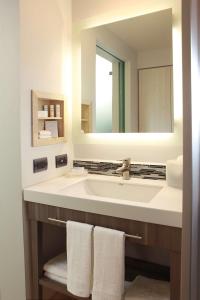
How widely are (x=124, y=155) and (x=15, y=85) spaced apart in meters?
0.82

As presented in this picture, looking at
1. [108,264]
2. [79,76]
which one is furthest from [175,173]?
[79,76]

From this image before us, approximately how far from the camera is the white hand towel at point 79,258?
1294 mm

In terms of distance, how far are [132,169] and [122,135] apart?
0.79ft

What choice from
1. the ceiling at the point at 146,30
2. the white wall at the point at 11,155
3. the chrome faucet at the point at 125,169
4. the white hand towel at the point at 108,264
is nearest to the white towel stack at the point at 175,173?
the chrome faucet at the point at 125,169

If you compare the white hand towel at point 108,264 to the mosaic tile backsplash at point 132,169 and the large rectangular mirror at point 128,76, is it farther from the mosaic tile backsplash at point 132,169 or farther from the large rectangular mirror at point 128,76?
the large rectangular mirror at point 128,76

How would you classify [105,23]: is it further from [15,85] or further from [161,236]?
[161,236]

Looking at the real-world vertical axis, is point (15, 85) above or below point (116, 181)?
above

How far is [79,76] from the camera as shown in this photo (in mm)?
1944

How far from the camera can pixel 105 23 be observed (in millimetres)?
1814

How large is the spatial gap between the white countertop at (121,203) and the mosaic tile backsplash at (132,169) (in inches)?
2.9

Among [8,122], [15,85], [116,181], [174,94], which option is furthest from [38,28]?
[116,181]

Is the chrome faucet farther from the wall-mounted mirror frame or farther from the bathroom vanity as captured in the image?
the wall-mounted mirror frame

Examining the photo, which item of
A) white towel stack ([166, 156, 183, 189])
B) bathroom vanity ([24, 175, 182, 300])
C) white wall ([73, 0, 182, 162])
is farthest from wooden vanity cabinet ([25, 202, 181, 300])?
white wall ([73, 0, 182, 162])

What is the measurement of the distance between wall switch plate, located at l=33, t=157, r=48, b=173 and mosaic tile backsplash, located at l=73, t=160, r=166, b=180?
0.33 meters
